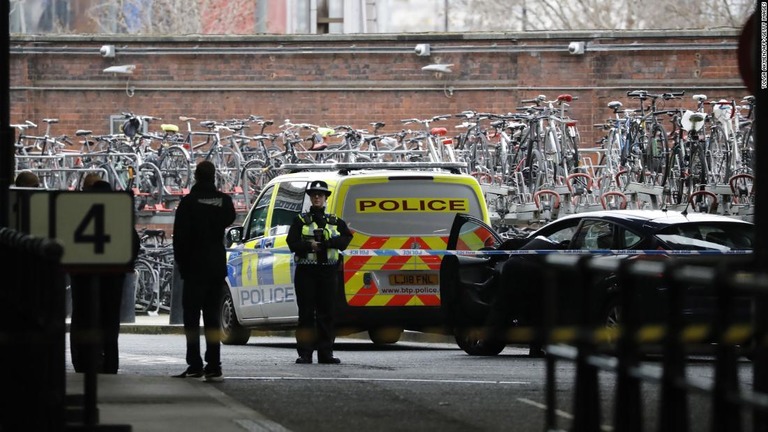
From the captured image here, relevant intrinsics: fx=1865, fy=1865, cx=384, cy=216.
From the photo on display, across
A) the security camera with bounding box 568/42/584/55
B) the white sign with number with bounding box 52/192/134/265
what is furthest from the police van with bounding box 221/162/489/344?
the security camera with bounding box 568/42/584/55

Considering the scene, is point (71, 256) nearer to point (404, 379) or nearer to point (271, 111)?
point (404, 379)

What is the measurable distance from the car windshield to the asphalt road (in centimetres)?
108

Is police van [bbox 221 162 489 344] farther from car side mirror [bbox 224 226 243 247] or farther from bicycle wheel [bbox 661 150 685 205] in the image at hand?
bicycle wheel [bbox 661 150 685 205]

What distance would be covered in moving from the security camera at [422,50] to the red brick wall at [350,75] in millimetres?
202

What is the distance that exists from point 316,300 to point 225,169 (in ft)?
44.0

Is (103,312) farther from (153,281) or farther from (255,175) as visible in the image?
(255,175)

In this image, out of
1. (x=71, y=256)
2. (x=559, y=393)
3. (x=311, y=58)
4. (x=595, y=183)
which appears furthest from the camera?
(x=311, y=58)

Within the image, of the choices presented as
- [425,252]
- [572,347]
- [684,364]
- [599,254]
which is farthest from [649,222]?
[684,364]

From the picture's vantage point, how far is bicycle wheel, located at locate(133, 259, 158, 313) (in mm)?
28797

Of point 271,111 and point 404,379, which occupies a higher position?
point 271,111

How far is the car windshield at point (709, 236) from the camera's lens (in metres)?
17.2

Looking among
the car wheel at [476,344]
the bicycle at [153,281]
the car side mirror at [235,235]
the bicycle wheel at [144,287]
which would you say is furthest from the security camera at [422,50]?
the car wheel at [476,344]

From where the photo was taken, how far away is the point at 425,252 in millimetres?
18328

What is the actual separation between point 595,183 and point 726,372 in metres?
20.0
